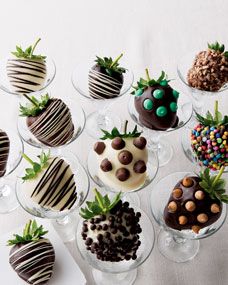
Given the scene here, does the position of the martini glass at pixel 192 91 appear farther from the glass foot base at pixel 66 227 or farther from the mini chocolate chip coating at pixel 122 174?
the glass foot base at pixel 66 227

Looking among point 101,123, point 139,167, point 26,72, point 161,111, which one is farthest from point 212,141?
point 26,72

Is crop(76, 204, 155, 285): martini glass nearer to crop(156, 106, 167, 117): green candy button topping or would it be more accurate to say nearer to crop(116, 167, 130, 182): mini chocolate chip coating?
crop(116, 167, 130, 182): mini chocolate chip coating

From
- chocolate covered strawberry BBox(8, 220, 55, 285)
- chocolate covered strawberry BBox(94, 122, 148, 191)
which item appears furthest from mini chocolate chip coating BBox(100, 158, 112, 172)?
chocolate covered strawberry BBox(8, 220, 55, 285)

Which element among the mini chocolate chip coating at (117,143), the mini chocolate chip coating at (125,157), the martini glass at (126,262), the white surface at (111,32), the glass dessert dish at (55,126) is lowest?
the martini glass at (126,262)

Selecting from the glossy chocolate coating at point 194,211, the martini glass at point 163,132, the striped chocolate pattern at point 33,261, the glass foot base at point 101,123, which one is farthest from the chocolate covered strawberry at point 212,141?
the striped chocolate pattern at point 33,261

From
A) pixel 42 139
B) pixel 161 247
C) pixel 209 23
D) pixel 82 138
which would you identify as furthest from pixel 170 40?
pixel 161 247

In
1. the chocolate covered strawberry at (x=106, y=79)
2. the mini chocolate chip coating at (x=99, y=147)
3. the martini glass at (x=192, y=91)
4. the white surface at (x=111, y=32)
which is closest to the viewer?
the mini chocolate chip coating at (x=99, y=147)
